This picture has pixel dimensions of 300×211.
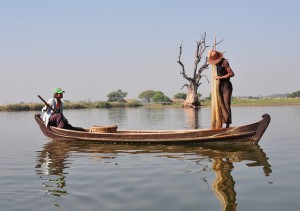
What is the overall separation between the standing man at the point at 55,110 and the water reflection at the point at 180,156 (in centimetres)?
98

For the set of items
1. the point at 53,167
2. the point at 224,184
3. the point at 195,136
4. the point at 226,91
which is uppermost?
the point at 226,91

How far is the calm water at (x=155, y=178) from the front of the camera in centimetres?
541

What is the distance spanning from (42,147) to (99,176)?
20.8 feet

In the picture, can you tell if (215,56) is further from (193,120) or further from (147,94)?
(147,94)

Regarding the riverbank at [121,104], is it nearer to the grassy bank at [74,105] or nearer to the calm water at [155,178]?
the grassy bank at [74,105]

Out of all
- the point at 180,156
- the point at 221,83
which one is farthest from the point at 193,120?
the point at 180,156

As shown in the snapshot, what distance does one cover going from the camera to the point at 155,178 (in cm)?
709

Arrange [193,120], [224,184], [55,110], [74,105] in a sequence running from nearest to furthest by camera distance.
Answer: [224,184]
[55,110]
[193,120]
[74,105]

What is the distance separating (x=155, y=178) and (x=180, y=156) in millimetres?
2734

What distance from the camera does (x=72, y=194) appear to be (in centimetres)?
597

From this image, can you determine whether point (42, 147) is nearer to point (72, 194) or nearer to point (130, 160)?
point (130, 160)

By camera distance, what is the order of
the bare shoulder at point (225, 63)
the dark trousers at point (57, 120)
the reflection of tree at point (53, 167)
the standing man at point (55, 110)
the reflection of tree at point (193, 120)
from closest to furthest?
1. the reflection of tree at point (53, 167)
2. the bare shoulder at point (225, 63)
3. the standing man at point (55, 110)
4. the dark trousers at point (57, 120)
5. the reflection of tree at point (193, 120)

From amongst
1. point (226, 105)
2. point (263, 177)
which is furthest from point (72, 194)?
point (226, 105)

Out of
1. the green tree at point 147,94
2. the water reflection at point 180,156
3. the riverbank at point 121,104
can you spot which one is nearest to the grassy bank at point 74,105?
the riverbank at point 121,104
